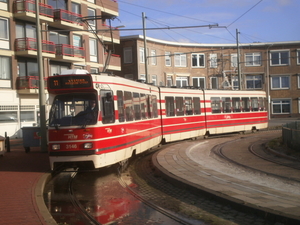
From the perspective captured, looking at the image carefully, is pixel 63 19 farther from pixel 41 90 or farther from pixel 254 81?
pixel 254 81

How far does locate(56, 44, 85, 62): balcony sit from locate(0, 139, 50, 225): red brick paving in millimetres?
19595

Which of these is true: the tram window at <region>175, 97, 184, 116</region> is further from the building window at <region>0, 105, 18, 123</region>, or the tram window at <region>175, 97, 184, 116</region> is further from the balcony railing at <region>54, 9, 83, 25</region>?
the balcony railing at <region>54, 9, 83, 25</region>

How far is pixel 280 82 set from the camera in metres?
54.3

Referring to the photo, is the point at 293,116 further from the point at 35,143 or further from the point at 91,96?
the point at 91,96

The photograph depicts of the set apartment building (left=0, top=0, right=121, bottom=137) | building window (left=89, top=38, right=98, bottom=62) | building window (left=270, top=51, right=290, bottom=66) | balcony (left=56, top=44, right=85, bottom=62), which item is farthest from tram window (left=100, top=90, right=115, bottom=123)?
building window (left=270, top=51, right=290, bottom=66)

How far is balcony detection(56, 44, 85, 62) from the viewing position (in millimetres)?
33500

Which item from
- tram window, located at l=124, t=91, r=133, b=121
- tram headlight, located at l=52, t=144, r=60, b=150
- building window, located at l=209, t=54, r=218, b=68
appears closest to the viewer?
tram headlight, located at l=52, t=144, r=60, b=150

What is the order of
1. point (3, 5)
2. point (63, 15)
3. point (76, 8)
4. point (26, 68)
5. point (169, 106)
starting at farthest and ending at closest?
point (76, 8)
point (63, 15)
point (26, 68)
point (3, 5)
point (169, 106)

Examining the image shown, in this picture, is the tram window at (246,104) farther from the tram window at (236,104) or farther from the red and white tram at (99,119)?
the red and white tram at (99,119)

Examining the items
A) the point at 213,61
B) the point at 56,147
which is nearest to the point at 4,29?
the point at 56,147

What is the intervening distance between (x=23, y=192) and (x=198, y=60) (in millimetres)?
47164

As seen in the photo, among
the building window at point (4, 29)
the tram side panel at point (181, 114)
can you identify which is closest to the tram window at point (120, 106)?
the tram side panel at point (181, 114)

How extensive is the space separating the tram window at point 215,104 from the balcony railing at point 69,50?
1528 cm

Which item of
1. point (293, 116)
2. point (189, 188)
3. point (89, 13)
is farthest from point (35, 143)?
point (293, 116)
